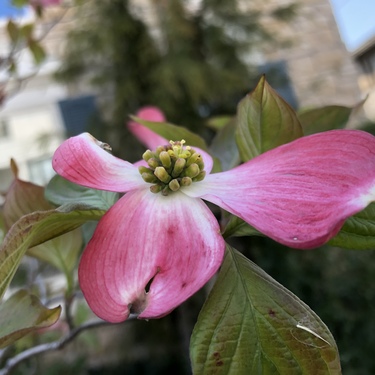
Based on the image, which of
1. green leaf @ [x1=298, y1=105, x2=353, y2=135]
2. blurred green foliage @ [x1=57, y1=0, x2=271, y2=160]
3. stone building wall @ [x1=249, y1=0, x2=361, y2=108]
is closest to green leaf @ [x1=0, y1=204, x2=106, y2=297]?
green leaf @ [x1=298, y1=105, x2=353, y2=135]

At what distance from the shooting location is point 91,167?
26 centimetres

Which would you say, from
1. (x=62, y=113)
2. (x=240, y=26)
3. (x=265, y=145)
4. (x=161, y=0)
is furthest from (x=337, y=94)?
(x=265, y=145)

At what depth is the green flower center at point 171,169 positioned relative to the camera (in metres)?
0.26

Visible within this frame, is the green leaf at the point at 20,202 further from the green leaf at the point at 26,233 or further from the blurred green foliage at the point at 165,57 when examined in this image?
the blurred green foliage at the point at 165,57

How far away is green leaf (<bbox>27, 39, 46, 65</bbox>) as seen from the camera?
106 centimetres

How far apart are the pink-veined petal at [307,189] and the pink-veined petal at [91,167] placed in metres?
0.04

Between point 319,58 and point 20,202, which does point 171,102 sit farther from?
point 20,202

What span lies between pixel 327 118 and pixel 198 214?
0.68 feet

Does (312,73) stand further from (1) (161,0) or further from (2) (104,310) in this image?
(2) (104,310)

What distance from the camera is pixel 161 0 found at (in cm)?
262

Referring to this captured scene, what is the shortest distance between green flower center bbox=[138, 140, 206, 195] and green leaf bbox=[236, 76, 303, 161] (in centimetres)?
5

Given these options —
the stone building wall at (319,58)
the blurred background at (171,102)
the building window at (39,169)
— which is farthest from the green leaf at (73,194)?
the stone building wall at (319,58)

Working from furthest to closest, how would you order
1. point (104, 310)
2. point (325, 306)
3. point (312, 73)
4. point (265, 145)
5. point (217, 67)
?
point (312, 73) < point (217, 67) < point (325, 306) < point (265, 145) < point (104, 310)

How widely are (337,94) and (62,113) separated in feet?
6.56
